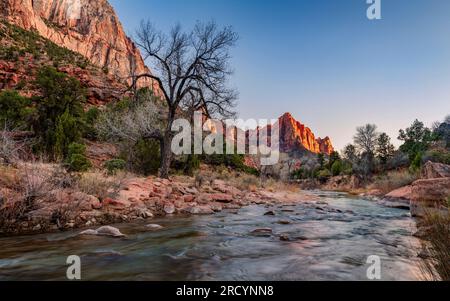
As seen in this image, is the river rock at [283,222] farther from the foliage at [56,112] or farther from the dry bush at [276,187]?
the foliage at [56,112]

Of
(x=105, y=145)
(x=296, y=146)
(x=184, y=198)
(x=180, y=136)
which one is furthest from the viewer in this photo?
(x=296, y=146)

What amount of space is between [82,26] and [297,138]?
11338 cm

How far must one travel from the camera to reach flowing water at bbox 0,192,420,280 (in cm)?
364

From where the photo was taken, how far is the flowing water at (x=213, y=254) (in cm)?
364

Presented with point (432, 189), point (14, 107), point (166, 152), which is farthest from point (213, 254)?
point (14, 107)

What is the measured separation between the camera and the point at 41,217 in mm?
6246

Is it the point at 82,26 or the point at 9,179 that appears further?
the point at 82,26

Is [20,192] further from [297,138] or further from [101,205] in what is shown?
[297,138]

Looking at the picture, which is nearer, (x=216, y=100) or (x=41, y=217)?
(x=41, y=217)

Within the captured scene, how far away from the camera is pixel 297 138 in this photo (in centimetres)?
16450

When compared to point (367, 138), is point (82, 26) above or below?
above

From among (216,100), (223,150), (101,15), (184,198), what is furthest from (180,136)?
(101,15)
